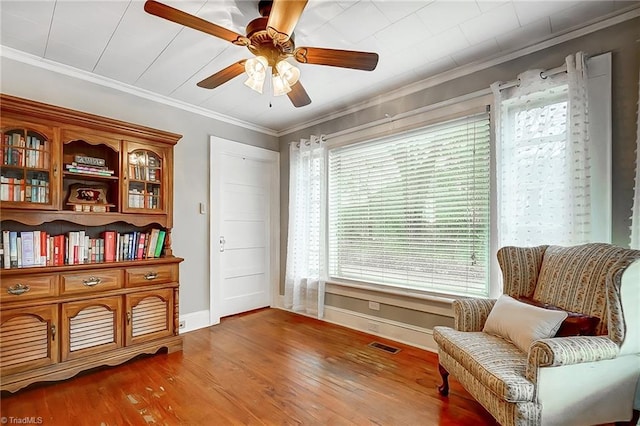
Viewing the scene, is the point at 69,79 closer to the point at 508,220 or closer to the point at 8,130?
the point at 8,130

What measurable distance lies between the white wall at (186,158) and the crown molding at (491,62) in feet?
4.90

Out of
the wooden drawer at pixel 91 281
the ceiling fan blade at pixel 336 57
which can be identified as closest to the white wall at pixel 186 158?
the wooden drawer at pixel 91 281

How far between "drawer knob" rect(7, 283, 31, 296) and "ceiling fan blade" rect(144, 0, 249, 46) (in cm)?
211

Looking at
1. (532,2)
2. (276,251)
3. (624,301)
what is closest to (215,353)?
(276,251)

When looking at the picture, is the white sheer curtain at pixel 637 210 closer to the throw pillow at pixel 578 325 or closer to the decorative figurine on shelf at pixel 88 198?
the throw pillow at pixel 578 325

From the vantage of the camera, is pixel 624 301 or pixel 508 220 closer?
pixel 624 301

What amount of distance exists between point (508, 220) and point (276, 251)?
303 centimetres

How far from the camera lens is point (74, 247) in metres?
2.62

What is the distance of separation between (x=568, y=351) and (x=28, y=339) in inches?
133

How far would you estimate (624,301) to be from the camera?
65.0 inches

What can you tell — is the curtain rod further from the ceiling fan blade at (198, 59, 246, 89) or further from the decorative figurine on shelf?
the decorative figurine on shelf

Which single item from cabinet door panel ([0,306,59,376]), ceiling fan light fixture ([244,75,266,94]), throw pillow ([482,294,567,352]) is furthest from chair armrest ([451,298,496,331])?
cabinet door panel ([0,306,59,376])

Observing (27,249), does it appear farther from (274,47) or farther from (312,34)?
(312,34)

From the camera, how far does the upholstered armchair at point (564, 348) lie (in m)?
1.52
